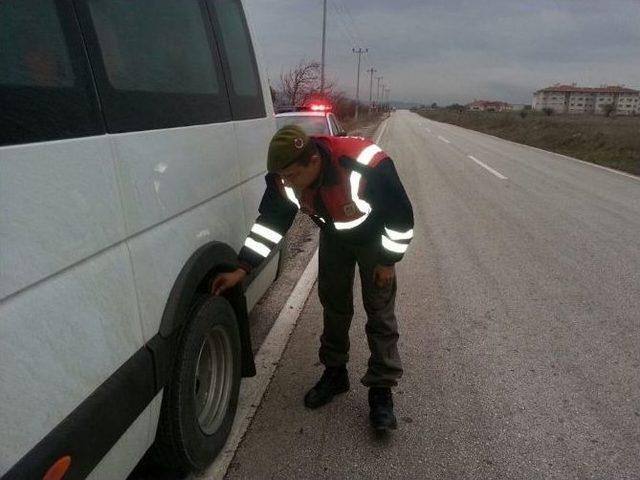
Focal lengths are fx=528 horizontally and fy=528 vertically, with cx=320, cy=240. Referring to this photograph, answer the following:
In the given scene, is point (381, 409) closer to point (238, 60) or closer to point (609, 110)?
point (238, 60)

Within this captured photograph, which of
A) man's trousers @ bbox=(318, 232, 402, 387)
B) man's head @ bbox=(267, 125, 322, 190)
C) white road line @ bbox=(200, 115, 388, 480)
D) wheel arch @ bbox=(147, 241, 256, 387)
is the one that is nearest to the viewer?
wheel arch @ bbox=(147, 241, 256, 387)

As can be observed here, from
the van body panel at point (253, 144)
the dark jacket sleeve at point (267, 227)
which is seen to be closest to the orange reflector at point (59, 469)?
the dark jacket sleeve at point (267, 227)

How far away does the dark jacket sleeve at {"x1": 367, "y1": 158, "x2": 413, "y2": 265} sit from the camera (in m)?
2.48

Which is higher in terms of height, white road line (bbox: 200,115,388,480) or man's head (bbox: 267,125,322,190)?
man's head (bbox: 267,125,322,190)

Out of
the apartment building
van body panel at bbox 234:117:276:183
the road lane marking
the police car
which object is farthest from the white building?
van body panel at bbox 234:117:276:183

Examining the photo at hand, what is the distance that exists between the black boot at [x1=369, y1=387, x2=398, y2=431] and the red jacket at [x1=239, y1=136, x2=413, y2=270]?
0.75m

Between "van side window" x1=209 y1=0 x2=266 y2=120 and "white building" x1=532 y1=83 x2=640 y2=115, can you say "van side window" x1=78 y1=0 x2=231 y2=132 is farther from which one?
"white building" x1=532 y1=83 x2=640 y2=115

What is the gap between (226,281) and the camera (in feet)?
8.16

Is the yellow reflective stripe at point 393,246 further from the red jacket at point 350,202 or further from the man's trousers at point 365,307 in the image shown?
the man's trousers at point 365,307

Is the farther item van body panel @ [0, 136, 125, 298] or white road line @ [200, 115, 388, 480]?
white road line @ [200, 115, 388, 480]

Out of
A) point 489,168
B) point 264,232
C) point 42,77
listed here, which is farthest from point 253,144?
point 489,168

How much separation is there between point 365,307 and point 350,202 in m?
0.69

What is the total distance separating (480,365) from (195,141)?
2.35 metres

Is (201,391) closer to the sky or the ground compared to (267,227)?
closer to the ground
